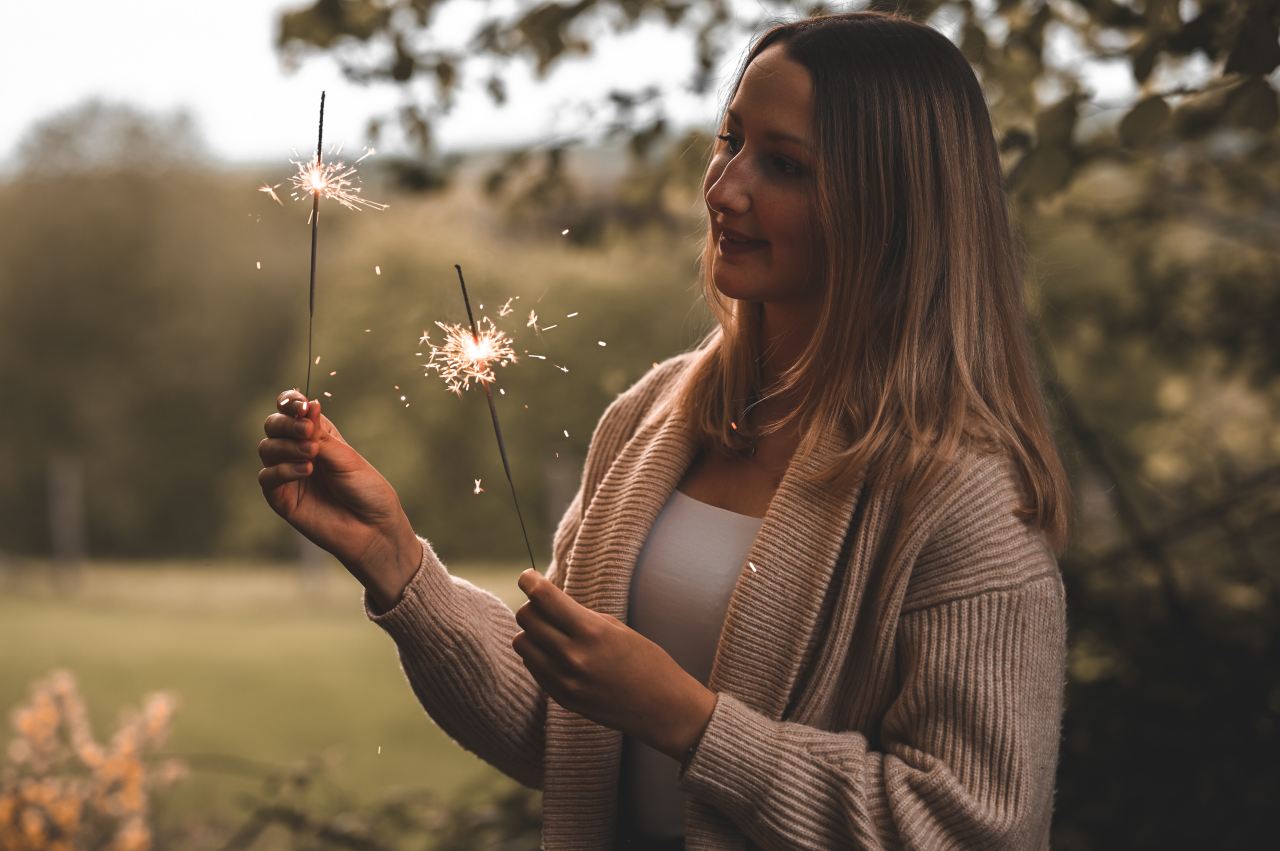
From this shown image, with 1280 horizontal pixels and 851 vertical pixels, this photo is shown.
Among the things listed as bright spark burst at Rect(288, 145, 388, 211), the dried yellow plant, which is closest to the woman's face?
bright spark burst at Rect(288, 145, 388, 211)

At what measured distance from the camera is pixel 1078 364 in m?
3.73

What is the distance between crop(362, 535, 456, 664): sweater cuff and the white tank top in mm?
198

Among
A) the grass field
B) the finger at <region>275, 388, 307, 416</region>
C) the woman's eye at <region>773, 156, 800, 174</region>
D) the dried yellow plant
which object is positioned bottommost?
the grass field

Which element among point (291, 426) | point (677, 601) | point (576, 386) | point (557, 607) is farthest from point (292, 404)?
point (576, 386)

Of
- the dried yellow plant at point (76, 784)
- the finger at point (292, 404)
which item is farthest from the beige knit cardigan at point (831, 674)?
the dried yellow plant at point (76, 784)

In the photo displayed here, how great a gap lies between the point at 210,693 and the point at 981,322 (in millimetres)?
5177

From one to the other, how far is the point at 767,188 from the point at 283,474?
516 millimetres

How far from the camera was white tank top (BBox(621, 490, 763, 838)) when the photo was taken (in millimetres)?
1140

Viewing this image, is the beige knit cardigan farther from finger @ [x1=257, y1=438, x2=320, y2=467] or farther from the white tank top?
finger @ [x1=257, y1=438, x2=320, y2=467]

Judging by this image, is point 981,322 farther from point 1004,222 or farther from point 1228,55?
point 1228,55

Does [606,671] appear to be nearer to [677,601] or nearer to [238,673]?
[677,601]

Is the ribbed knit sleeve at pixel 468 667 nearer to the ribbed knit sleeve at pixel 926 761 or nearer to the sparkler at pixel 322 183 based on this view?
the sparkler at pixel 322 183

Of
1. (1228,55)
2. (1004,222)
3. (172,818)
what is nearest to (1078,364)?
(1228,55)

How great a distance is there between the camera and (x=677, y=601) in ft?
3.78
